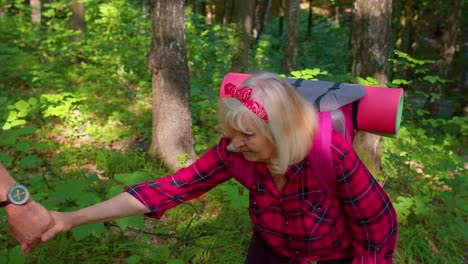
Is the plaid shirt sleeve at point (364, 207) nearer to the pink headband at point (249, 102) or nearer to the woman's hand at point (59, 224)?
the pink headband at point (249, 102)

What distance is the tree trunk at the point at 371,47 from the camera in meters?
4.68

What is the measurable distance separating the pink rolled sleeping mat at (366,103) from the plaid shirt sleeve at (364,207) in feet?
0.53

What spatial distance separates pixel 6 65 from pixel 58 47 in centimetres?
113

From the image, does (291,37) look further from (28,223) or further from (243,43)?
(28,223)

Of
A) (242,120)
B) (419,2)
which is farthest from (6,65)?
(419,2)

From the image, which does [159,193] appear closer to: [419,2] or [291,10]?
[291,10]

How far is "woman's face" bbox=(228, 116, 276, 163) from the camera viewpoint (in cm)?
156

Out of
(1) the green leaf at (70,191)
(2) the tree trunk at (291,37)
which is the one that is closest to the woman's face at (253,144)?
(1) the green leaf at (70,191)

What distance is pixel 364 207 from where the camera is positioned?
1.64 m

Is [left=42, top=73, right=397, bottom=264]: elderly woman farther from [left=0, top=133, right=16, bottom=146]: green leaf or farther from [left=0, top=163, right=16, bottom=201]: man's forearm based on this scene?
[left=0, top=133, right=16, bottom=146]: green leaf

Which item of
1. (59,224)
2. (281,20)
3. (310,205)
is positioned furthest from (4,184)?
(281,20)

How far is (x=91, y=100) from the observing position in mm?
6395

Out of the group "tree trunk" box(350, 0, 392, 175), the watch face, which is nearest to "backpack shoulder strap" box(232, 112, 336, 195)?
the watch face

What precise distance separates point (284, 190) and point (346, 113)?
44 cm
